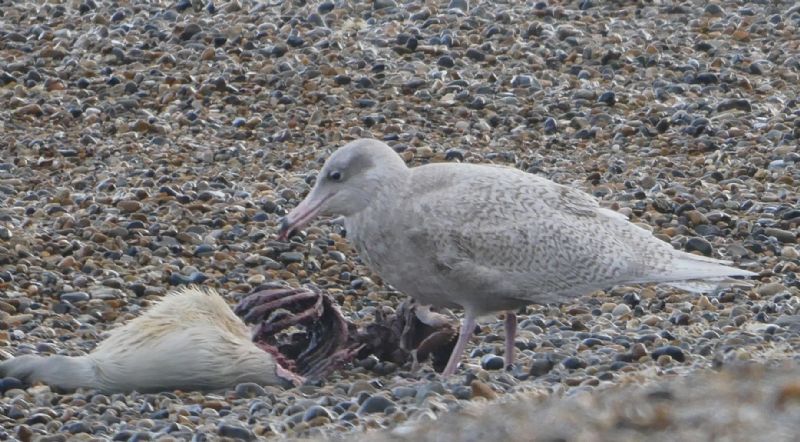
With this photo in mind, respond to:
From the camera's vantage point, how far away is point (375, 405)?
21.0 feet

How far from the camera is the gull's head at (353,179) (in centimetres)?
724

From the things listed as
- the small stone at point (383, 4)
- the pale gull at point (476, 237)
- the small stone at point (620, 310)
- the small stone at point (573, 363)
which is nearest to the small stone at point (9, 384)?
the pale gull at point (476, 237)

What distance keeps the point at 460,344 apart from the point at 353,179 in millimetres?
909

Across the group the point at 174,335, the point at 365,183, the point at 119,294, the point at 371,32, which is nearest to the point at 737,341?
the point at 365,183

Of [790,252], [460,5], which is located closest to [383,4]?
[460,5]

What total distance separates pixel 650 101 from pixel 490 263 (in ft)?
15.9

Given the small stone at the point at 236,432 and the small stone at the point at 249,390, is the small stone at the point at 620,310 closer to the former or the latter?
the small stone at the point at 249,390

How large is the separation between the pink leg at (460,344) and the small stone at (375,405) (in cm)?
61

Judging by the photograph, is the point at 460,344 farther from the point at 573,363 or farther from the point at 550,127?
the point at 550,127

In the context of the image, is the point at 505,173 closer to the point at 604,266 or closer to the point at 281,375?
the point at 604,266

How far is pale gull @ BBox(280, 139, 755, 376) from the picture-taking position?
23.3 ft

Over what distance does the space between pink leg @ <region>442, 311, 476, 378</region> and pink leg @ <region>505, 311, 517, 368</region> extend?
20 centimetres

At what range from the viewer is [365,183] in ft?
23.8

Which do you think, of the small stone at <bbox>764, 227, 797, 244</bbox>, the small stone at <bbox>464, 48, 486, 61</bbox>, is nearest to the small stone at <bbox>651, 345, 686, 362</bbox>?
the small stone at <bbox>764, 227, 797, 244</bbox>
